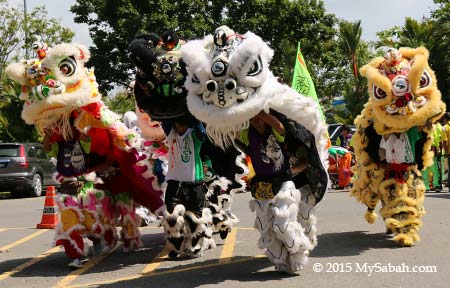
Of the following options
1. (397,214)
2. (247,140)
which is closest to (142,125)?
(247,140)

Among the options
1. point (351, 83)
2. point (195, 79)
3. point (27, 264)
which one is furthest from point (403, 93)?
point (351, 83)

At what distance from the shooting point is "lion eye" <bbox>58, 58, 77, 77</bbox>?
7280 millimetres

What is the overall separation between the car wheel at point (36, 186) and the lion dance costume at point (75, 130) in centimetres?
1156

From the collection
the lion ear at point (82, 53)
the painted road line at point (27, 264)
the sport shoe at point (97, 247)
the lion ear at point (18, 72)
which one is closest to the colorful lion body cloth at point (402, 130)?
the lion ear at point (82, 53)

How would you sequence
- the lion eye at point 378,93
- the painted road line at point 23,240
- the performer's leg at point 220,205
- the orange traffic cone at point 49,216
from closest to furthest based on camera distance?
the lion eye at point 378,93
the performer's leg at point 220,205
the painted road line at point 23,240
the orange traffic cone at point 49,216

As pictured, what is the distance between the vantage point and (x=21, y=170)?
18.4 m

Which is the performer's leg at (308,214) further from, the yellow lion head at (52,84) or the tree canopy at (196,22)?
the tree canopy at (196,22)

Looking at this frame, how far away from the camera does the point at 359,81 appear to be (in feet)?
98.9

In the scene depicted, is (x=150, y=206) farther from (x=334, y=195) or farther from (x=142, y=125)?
(x=334, y=195)

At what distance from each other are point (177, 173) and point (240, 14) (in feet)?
74.9

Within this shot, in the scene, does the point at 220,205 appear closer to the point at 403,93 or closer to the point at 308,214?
the point at 308,214

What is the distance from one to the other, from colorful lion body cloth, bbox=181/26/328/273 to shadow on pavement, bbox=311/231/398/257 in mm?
1140

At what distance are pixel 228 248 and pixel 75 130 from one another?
2407mm

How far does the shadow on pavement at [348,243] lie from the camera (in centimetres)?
765
